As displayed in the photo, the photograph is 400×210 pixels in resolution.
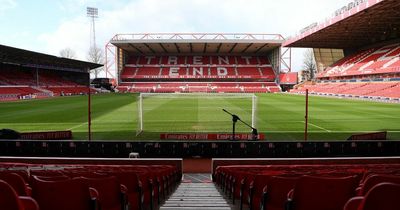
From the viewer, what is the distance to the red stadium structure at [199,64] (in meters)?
61.9

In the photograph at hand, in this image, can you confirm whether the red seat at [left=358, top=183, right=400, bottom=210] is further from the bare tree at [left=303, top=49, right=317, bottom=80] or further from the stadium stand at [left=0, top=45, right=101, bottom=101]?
the bare tree at [left=303, top=49, right=317, bottom=80]

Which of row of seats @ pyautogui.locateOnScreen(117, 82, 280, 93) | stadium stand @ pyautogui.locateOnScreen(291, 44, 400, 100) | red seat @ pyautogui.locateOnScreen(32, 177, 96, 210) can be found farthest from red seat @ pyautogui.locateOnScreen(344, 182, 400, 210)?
row of seats @ pyautogui.locateOnScreen(117, 82, 280, 93)

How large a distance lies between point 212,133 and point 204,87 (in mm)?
51995

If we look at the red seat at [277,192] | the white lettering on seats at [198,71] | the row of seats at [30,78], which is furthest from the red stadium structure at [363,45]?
the row of seats at [30,78]

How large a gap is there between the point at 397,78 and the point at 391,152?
37.5 m

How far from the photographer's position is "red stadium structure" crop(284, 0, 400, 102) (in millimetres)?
35281

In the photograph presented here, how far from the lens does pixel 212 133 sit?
1516cm

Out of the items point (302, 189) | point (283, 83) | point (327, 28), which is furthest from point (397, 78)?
point (302, 189)

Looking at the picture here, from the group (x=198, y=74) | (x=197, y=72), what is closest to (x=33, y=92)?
(x=198, y=74)

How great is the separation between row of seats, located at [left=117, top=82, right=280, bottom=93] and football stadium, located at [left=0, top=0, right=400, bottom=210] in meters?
0.44

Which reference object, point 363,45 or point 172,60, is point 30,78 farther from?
point 363,45

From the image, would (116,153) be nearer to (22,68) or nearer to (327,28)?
(327,28)

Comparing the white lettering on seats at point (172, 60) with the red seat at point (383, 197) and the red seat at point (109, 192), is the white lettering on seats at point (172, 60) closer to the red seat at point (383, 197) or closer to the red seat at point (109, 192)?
the red seat at point (109, 192)

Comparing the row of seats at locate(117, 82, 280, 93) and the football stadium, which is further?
the row of seats at locate(117, 82, 280, 93)
